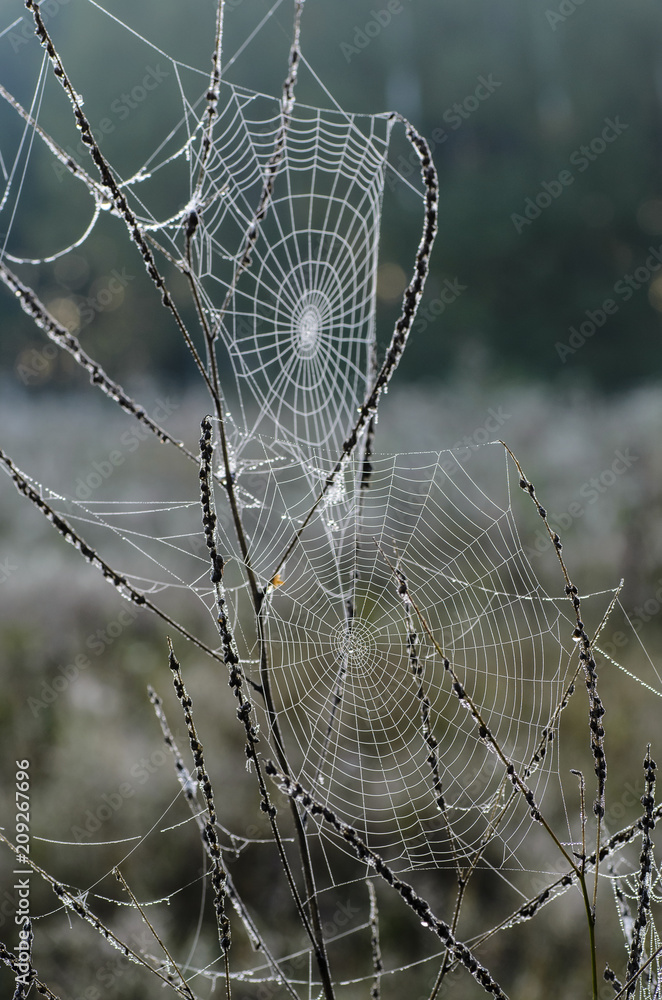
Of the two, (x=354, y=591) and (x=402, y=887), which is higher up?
(x=354, y=591)

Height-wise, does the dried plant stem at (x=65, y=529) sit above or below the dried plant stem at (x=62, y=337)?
below

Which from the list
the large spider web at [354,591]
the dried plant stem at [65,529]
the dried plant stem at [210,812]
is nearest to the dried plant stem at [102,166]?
the large spider web at [354,591]

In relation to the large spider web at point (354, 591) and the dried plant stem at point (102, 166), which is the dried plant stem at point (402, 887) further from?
the dried plant stem at point (102, 166)

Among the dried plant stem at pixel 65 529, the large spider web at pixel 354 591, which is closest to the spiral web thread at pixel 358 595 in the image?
the large spider web at pixel 354 591

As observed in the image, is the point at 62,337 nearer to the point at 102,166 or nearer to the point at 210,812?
the point at 102,166

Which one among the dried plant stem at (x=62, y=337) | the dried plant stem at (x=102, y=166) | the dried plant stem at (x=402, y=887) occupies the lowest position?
the dried plant stem at (x=402, y=887)

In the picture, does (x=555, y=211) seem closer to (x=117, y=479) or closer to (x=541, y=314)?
(x=541, y=314)

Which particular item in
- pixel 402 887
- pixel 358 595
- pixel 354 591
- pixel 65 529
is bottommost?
pixel 402 887

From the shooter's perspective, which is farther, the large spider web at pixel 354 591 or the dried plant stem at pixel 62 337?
the large spider web at pixel 354 591

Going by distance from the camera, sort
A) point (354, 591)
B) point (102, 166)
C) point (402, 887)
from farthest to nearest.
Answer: point (354, 591) < point (102, 166) < point (402, 887)

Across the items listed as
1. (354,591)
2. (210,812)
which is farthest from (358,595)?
(210,812)
